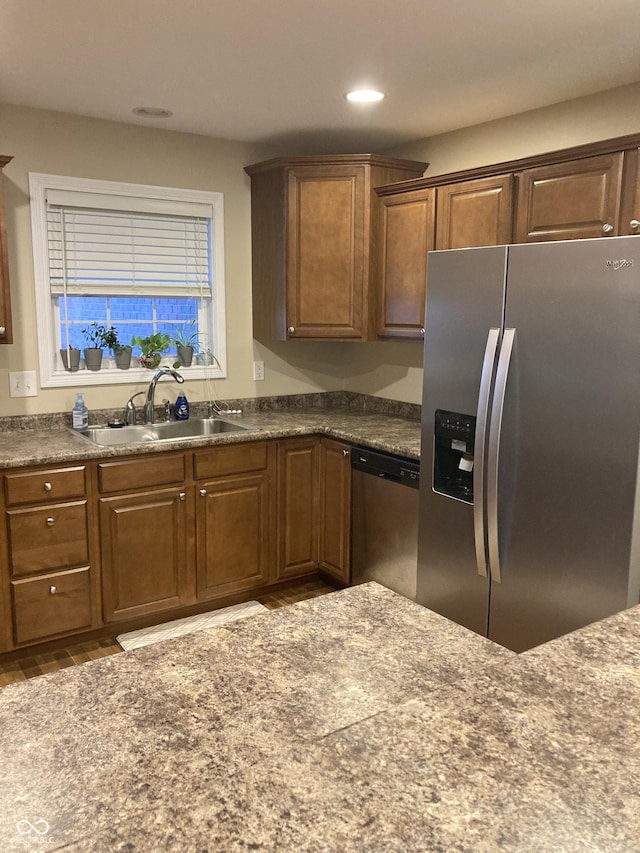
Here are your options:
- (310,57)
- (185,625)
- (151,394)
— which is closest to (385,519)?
(185,625)

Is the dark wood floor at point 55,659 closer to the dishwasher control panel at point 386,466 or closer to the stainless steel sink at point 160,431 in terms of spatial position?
the stainless steel sink at point 160,431

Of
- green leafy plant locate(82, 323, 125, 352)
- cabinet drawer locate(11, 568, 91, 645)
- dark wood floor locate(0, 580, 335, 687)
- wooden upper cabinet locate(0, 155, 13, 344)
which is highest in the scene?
wooden upper cabinet locate(0, 155, 13, 344)

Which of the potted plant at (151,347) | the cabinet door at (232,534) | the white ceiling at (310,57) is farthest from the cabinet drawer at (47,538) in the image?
the white ceiling at (310,57)

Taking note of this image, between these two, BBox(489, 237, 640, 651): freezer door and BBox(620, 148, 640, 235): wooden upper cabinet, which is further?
BBox(620, 148, 640, 235): wooden upper cabinet

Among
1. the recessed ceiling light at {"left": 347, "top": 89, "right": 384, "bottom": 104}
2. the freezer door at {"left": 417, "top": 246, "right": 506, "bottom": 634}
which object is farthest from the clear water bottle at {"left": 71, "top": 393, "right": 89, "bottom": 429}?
the recessed ceiling light at {"left": 347, "top": 89, "right": 384, "bottom": 104}

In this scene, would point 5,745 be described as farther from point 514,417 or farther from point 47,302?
point 47,302

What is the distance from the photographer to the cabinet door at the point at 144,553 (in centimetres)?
317

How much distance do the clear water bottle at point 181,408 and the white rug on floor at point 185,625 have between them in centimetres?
105

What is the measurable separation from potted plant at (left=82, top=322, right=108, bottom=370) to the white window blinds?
0.18m

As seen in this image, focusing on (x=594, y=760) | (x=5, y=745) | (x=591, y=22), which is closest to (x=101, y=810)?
(x=5, y=745)

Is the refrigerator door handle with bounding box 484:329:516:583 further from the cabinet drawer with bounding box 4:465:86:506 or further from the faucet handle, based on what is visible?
the faucet handle

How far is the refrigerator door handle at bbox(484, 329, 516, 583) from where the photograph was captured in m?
2.42

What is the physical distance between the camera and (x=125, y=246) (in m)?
3.72

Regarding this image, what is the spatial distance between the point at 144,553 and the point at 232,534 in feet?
1.54
